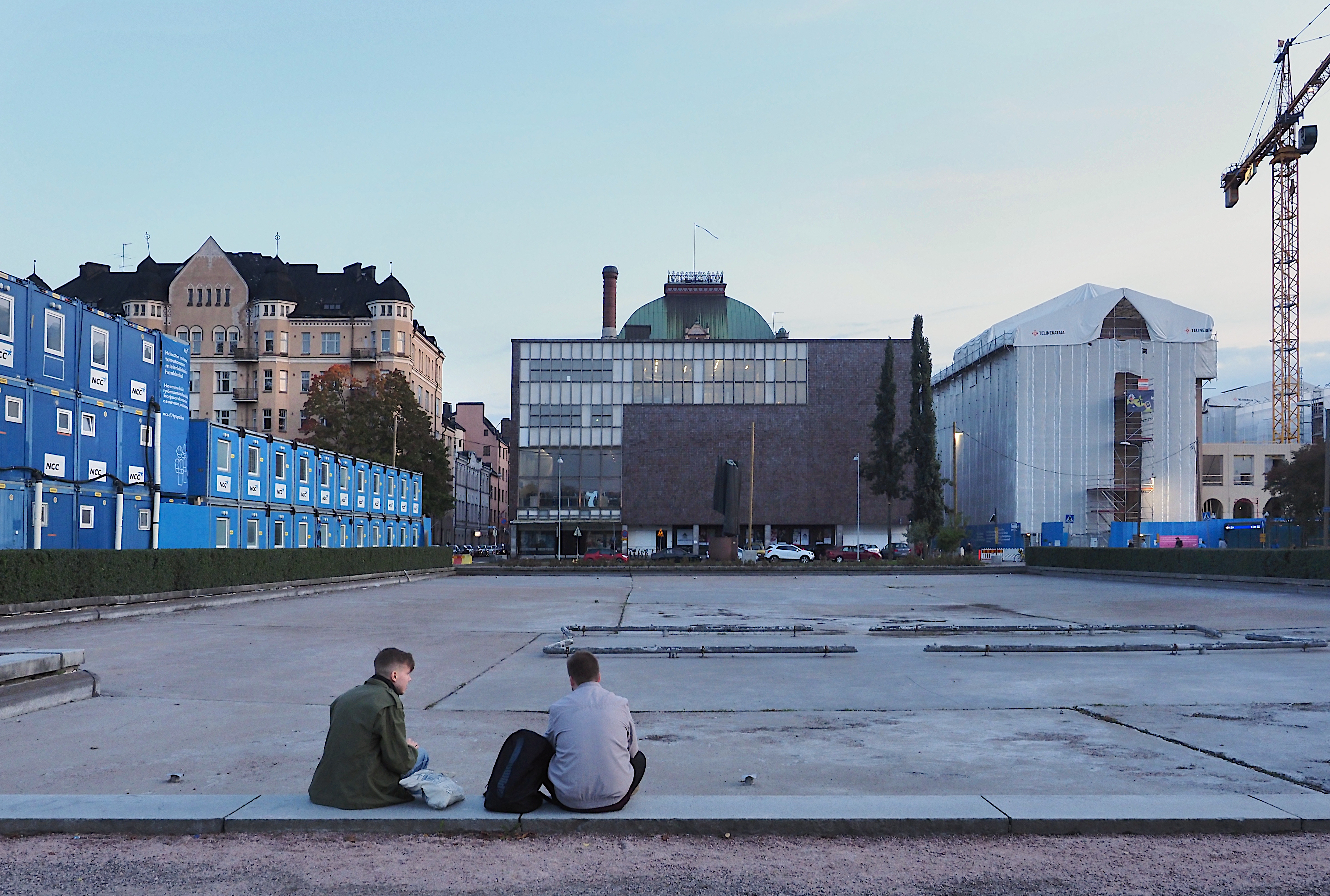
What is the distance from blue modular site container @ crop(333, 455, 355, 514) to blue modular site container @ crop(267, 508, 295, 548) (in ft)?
14.7

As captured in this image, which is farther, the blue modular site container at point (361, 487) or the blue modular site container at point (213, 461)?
the blue modular site container at point (361, 487)

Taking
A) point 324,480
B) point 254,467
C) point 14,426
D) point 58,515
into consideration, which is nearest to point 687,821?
point 14,426

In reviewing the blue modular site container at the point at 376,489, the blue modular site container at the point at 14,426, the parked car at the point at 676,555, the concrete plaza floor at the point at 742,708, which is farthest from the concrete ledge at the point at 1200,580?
the blue modular site container at the point at 14,426

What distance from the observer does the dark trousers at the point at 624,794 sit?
6.34m

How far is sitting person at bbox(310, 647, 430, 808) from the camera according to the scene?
631cm

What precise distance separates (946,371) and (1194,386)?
88.4ft

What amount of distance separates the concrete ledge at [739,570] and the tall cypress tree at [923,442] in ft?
54.2

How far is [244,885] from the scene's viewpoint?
5.30 meters

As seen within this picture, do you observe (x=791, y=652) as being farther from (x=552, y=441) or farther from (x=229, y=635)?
(x=552, y=441)

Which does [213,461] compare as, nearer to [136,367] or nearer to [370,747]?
[136,367]

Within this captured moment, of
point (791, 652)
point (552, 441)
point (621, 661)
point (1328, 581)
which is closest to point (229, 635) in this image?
point (621, 661)

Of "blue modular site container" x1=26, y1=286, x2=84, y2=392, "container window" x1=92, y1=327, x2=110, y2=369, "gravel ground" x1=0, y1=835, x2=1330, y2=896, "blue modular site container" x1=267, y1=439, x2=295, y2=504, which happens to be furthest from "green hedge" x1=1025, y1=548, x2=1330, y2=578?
"blue modular site container" x1=26, y1=286, x2=84, y2=392

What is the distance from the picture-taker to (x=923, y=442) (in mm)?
71938

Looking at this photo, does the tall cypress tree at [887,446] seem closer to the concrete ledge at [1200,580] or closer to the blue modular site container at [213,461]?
the concrete ledge at [1200,580]
